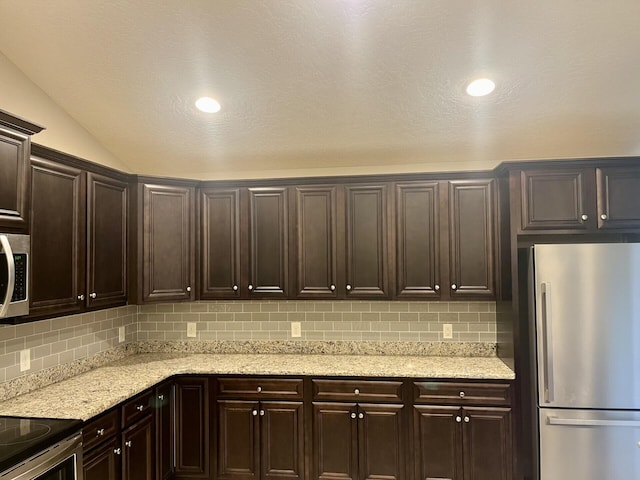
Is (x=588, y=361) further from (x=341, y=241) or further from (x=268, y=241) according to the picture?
(x=268, y=241)

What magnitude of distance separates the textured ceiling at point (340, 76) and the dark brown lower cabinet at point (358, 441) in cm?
196

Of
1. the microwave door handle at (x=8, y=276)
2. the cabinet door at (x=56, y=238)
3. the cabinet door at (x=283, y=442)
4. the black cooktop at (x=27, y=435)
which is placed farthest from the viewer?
the cabinet door at (x=283, y=442)

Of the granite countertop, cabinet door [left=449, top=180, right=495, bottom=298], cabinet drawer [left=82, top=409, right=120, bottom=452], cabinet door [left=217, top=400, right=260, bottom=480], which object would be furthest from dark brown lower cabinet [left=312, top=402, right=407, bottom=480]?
cabinet drawer [left=82, top=409, right=120, bottom=452]

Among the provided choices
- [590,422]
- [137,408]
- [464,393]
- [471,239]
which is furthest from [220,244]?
[590,422]

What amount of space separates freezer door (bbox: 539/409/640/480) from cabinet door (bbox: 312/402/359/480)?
4.00 feet

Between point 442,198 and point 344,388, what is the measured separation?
1600 millimetres

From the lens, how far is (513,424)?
2.89m

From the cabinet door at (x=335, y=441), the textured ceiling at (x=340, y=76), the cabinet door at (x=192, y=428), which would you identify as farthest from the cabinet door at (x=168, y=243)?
the cabinet door at (x=335, y=441)

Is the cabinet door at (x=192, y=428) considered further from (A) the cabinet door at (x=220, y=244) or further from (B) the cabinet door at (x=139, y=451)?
(A) the cabinet door at (x=220, y=244)

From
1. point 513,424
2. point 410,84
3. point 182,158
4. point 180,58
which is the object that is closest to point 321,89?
point 410,84

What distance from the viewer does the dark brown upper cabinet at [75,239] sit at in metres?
2.37

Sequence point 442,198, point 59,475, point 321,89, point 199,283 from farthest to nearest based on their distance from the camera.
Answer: point 199,283 < point 442,198 < point 321,89 < point 59,475

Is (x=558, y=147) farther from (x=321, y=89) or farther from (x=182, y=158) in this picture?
(x=182, y=158)

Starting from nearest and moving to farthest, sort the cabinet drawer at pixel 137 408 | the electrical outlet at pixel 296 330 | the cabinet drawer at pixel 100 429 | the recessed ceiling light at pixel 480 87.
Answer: the cabinet drawer at pixel 100 429 < the cabinet drawer at pixel 137 408 < the recessed ceiling light at pixel 480 87 < the electrical outlet at pixel 296 330
